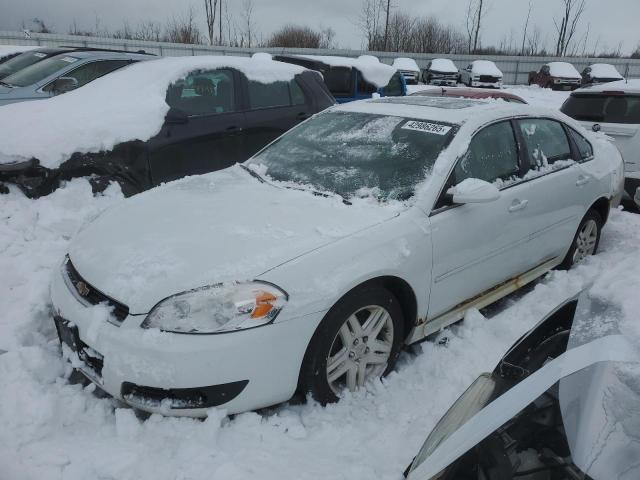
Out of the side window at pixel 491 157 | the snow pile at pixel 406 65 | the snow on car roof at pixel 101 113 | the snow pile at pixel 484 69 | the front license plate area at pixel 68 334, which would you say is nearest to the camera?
the front license plate area at pixel 68 334

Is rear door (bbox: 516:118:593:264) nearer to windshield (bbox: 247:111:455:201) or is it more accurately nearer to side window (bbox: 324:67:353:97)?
Result: windshield (bbox: 247:111:455:201)

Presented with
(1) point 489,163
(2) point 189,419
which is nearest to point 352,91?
(1) point 489,163

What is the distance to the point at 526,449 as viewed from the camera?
148 centimetres

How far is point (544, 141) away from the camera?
400 centimetres

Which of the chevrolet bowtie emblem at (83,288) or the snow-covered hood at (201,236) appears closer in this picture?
the snow-covered hood at (201,236)

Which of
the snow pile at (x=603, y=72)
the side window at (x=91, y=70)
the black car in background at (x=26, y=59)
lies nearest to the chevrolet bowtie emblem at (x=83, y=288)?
the side window at (x=91, y=70)

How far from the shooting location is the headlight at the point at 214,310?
226 cm

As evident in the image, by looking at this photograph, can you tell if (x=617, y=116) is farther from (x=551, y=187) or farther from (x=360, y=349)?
(x=360, y=349)

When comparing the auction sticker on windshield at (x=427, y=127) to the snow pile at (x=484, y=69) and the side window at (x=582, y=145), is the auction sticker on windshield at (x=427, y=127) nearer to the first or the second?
the side window at (x=582, y=145)

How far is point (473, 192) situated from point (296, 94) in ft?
12.6

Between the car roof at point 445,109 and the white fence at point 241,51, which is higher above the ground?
the car roof at point 445,109

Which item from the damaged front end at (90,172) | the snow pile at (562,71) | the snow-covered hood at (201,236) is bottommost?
the snow pile at (562,71)

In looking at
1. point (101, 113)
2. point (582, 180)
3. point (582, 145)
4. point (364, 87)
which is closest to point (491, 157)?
point (582, 180)

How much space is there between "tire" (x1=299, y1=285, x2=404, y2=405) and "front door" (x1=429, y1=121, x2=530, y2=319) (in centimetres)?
35
